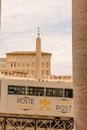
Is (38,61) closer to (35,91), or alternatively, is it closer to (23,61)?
(35,91)

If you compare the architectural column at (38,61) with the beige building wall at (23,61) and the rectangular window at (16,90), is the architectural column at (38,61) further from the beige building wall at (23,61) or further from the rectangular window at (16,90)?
the beige building wall at (23,61)

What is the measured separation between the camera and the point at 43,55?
174ft

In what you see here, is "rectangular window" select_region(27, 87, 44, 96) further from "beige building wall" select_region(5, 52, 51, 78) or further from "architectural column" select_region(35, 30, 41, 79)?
"beige building wall" select_region(5, 52, 51, 78)

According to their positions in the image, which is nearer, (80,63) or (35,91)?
(80,63)

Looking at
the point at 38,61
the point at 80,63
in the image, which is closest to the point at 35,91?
the point at 38,61

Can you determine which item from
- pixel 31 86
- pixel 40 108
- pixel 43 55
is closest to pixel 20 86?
pixel 31 86

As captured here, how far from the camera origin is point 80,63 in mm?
1842

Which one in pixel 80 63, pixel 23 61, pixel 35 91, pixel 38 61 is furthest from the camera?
pixel 23 61

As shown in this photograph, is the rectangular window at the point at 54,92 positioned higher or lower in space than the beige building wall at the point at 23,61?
lower

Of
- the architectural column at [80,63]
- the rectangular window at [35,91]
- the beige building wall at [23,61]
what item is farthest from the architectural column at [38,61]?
the beige building wall at [23,61]

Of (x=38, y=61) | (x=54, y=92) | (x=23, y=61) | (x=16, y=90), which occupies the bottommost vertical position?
(x=54, y=92)

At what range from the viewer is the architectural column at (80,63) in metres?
1.79

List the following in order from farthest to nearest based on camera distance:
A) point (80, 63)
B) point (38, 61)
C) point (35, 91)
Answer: point (38, 61), point (35, 91), point (80, 63)

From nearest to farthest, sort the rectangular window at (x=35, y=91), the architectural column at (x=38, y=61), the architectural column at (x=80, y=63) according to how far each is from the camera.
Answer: the architectural column at (x=80, y=63)
the rectangular window at (x=35, y=91)
the architectural column at (x=38, y=61)
